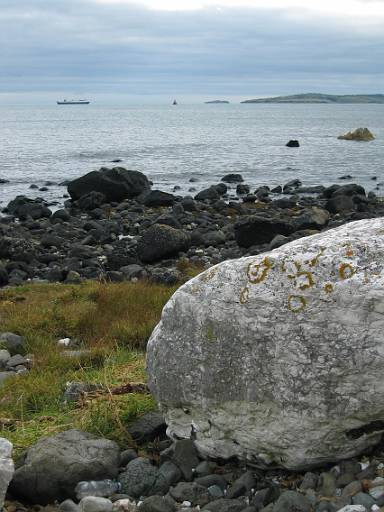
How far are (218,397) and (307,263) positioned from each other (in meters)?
1.20

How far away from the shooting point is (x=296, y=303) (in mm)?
4980

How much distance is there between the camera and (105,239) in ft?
72.0

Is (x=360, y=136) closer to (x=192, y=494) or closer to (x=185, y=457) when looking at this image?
(x=185, y=457)

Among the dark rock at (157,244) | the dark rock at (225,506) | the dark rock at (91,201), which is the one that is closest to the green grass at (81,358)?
the dark rock at (225,506)

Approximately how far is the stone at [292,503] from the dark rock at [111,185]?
28.0 m

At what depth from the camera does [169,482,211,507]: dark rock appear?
4.96 metres

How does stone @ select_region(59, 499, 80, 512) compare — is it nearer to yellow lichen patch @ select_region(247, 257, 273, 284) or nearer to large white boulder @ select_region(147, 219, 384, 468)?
large white boulder @ select_region(147, 219, 384, 468)

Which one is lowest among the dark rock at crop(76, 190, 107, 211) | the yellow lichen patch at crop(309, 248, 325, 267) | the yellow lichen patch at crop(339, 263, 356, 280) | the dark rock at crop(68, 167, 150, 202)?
the dark rock at crop(76, 190, 107, 211)

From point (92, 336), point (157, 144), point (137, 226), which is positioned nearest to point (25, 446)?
point (92, 336)

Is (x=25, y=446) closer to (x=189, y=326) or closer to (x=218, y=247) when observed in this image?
(x=189, y=326)

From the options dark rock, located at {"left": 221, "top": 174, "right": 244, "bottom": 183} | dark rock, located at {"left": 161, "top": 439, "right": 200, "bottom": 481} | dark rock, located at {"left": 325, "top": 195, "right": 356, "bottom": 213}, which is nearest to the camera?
dark rock, located at {"left": 161, "top": 439, "right": 200, "bottom": 481}

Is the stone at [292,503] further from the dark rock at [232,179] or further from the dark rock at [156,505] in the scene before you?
the dark rock at [232,179]

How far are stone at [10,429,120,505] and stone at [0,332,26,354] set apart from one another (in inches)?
150

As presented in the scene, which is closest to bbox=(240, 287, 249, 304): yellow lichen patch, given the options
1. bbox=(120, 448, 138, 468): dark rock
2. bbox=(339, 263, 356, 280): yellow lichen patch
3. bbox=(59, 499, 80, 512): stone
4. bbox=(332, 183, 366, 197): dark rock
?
bbox=(339, 263, 356, 280): yellow lichen patch
